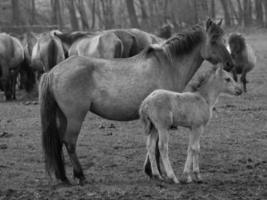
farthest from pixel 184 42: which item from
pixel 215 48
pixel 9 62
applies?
pixel 9 62

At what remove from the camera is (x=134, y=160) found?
29.9 feet

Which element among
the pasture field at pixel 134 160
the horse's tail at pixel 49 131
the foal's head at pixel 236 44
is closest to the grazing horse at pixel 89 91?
the horse's tail at pixel 49 131

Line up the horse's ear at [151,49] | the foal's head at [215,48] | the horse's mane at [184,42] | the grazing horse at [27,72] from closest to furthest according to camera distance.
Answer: the horse's ear at [151,49] → the horse's mane at [184,42] → the foal's head at [215,48] → the grazing horse at [27,72]

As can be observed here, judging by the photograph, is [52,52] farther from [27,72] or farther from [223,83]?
[223,83]

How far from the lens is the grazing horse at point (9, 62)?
18.1 metres

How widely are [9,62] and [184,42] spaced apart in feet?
35.5

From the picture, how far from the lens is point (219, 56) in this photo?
866 centimetres

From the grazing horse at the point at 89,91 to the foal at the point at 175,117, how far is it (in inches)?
18.9

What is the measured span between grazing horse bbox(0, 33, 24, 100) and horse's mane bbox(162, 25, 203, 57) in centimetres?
1018

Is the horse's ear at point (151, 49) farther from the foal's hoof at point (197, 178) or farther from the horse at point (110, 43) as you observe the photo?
the horse at point (110, 43)

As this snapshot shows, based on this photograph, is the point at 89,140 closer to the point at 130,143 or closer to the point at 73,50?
the point at 130,143

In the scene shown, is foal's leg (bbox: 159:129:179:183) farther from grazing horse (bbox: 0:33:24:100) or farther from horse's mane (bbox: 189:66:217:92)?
grazing horse (bbox: 0:33:24:100)

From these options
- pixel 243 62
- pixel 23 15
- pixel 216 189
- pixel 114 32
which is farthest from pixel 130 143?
pixel 23 15

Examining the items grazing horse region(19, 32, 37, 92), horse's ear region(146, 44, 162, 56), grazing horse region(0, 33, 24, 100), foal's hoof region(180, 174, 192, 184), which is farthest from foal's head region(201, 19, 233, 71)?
grazing horse region(19, 32, 37, 92)
